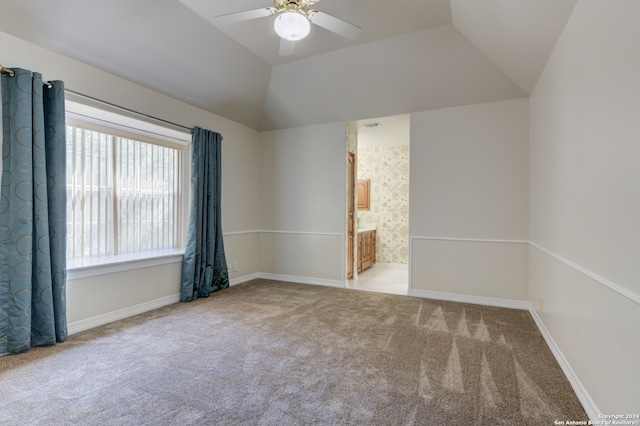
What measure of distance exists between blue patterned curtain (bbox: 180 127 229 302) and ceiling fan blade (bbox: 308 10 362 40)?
2416mm

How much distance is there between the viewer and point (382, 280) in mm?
5453

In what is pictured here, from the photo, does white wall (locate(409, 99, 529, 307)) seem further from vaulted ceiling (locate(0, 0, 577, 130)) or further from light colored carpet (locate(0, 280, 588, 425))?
light colored carpet (locate(0, 280, 588, 425))

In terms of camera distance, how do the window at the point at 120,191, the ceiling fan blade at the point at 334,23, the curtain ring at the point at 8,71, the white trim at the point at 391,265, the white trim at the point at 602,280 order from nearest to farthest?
the white trim at the point at 602,280 → the ceiling fan blade at the point at 334,23 → the curtain ring at the point at 8,71 → the window at the point at 120,191 → the white trim at the point at 391,265

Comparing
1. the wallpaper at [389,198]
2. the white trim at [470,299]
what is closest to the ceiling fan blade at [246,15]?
the white trim at [470,299]

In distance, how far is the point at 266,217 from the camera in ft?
18.0

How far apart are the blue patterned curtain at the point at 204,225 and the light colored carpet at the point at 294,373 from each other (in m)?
0.64

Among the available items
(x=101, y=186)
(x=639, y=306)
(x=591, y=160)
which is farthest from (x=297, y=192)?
(x=639, y=306)

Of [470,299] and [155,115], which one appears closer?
[155,115]

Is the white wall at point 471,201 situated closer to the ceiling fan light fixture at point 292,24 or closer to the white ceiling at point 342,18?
the white ceiling at point 342,18

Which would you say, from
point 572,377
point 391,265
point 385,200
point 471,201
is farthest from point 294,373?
point 385,200

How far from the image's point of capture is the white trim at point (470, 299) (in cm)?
377

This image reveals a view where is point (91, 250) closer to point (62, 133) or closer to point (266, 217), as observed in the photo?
point (62, 133)

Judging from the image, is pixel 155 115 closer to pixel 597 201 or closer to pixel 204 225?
A: pixel 204 225

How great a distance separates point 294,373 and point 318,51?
3522mm
